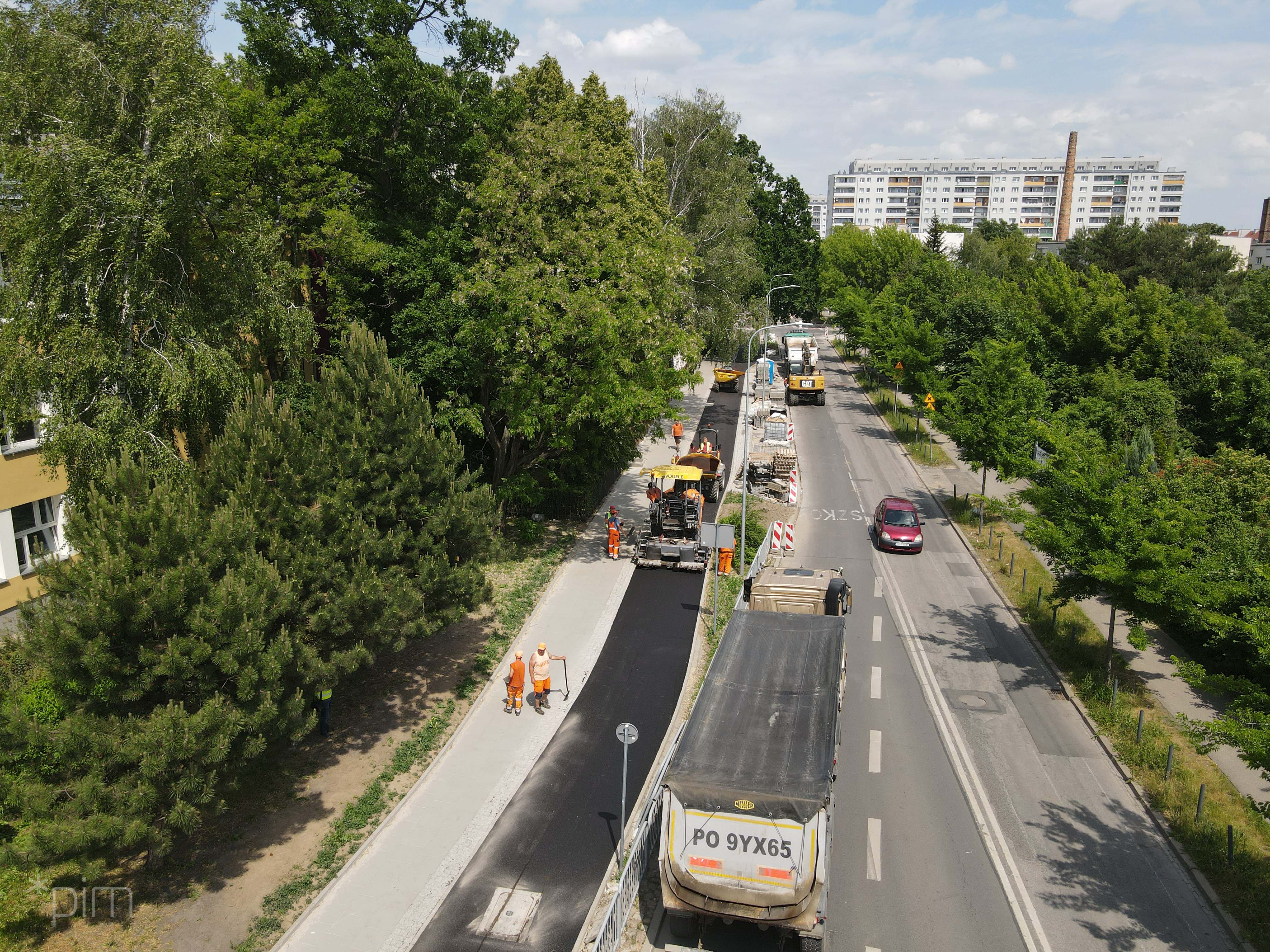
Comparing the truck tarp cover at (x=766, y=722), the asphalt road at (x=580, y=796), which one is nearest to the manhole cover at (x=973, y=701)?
the truck tarp cover at (x=766, y=722)

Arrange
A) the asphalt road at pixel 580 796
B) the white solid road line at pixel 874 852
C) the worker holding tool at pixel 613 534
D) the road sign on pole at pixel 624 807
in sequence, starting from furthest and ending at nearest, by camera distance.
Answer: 1. the worker holding tool at pixel 613 534
2. the white solid road line at pixel 874 852
3. the road sign on pole at pixel 624 807
4. the asphalt road at pixel 580 796

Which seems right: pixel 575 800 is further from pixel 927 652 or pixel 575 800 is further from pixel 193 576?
pixel 927 652

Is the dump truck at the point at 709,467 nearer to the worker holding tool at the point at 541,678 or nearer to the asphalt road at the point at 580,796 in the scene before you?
the asphalt road at the point at 580,796

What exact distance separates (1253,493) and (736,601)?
18049mm

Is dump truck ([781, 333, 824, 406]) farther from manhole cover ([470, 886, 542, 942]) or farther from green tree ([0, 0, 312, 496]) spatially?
manhole cover ([470, 886, 542, 942])

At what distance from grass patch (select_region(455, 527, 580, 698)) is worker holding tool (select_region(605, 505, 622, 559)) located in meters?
1.44

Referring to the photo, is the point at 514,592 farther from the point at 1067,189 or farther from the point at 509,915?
the point at 1067,189

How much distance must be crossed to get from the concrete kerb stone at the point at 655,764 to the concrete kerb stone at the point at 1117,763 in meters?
8.41

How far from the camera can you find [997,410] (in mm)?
30203

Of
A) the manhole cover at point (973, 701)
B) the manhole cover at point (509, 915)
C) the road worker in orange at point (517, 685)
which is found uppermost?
the road worker in orange at point (517, 685)

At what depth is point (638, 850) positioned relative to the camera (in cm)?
1222

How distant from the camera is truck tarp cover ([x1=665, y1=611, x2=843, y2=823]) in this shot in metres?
10.9

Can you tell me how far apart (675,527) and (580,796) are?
39.8 ft

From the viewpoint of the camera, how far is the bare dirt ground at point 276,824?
11.8 m
